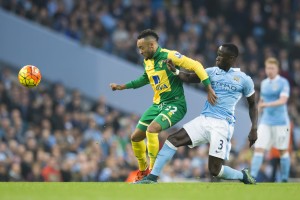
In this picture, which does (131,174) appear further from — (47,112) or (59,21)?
(59,21)

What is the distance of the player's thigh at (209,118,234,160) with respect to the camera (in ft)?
45.6

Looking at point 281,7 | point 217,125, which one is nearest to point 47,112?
point 217,125

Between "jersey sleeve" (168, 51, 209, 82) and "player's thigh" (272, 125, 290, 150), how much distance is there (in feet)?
12.8

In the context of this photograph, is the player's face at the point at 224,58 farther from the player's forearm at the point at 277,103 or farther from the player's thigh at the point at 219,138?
the player's forearm at the point at 277,103

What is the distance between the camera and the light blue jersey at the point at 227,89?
14.0 metres

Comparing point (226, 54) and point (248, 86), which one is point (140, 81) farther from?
point (248, 86)

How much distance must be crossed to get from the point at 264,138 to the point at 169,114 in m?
3.70

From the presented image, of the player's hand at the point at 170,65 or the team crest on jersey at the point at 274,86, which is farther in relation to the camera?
the team crest on jersey at the point at 274,86

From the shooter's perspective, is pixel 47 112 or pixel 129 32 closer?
pixel 47 112

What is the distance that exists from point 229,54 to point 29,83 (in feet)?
10.4

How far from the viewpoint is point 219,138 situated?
13.9 meters

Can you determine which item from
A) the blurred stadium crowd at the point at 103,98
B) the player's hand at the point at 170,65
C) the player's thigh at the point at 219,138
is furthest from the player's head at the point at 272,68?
the blurred stadium crowd at the point at 103,98

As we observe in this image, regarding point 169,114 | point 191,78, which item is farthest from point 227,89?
point 169,114

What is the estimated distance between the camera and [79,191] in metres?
12.4
